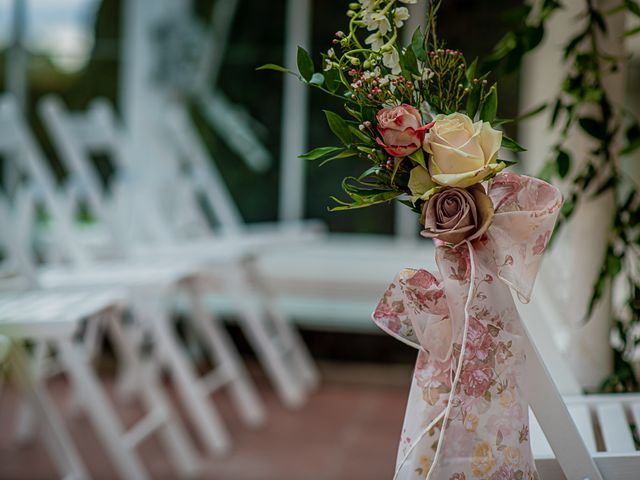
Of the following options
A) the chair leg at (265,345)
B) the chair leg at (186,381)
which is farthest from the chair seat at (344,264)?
the chair leg at (186,381)

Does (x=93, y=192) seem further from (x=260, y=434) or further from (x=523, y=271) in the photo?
(x=523, y=271)

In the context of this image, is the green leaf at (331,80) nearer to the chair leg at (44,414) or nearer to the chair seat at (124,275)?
the chair leg at (44,414)

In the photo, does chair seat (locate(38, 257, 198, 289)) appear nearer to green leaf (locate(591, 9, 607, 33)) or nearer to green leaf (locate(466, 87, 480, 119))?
green leaf (locate(591, 9, 607, 33))

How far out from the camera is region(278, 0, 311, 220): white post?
4.58 m

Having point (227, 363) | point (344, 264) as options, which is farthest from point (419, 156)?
point (344, 264)

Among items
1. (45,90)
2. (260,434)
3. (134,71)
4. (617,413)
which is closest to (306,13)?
(134,71)

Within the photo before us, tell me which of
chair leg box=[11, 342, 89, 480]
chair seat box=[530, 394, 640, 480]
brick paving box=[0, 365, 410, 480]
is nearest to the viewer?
chair seat box=[530, 394, 640, 480]

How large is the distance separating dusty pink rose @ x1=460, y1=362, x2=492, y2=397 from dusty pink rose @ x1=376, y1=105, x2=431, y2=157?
29 centimetres

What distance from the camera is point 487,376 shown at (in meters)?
1.15

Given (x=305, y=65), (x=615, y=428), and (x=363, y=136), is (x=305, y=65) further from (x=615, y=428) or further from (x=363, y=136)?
(x=615, y=428)

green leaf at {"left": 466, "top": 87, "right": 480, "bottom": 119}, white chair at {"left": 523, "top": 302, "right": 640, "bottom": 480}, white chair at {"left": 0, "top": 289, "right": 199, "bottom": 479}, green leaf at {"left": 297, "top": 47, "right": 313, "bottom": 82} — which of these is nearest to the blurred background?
white chair at {"left": 0, "top": 289, "right": 199, "bottom": 479}

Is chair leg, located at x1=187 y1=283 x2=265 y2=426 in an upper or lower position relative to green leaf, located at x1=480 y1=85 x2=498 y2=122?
lower

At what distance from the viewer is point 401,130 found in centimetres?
111

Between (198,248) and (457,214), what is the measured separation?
2485 mm
